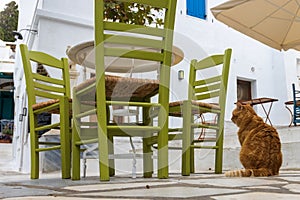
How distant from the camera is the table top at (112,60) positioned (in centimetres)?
281

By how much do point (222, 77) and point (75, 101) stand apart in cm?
121

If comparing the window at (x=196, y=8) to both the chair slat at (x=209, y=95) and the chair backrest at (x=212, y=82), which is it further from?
the chair slat at (x=209, y=95)

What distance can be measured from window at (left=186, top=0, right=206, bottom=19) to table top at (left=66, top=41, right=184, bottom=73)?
569cm

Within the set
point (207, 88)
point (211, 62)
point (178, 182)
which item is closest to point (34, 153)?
point (178, 182)

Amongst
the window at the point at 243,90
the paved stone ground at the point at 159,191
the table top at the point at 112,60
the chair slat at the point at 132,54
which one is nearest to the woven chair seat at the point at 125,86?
the chair slat at the point at 132,54

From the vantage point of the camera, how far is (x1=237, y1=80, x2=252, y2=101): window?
9.31m

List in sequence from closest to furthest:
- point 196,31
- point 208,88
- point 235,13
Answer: point 208,88, point 235,13, point 196,31

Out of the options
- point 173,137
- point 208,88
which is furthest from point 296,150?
point 173,137

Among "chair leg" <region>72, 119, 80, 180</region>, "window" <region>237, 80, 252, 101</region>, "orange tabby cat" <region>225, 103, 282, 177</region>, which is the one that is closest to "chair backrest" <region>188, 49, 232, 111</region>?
"orange tabby cat" <region>225, 103, 282, 177</region>

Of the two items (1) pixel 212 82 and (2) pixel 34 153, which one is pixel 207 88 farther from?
(2) pixel 34 153

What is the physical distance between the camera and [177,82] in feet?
26.0

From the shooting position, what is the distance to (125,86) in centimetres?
224

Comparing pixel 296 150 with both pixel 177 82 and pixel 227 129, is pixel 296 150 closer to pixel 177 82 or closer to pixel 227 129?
pixel 227 129

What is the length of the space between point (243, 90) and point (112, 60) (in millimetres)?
7022
